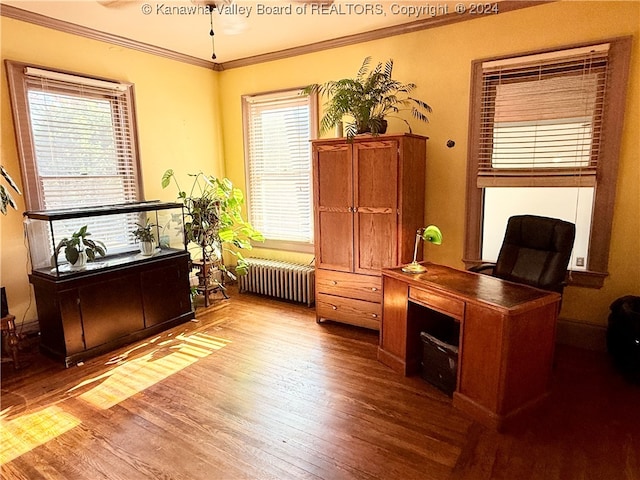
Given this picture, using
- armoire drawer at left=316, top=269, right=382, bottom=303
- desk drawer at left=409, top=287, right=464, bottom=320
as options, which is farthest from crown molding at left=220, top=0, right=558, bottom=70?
desk drawer at left=409, top=287, right=464, bottom=320

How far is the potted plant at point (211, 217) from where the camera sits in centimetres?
428

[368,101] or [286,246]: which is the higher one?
[368,101]

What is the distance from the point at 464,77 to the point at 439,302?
212 cm

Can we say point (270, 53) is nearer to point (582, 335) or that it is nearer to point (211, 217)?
point (211, 217)

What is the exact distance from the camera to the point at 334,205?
12.0 ft

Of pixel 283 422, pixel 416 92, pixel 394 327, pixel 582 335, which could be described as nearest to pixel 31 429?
pixel 283 422

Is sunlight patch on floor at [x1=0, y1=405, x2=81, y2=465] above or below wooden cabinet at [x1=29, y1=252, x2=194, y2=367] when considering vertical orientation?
below

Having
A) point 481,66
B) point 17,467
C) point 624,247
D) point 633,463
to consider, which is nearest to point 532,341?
point 633,463

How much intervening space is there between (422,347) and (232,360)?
1.50 metres

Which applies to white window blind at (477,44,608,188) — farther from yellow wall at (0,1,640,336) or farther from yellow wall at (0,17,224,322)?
yellow wall at (0,17,224,322)

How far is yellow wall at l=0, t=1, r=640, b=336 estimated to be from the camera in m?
2.99

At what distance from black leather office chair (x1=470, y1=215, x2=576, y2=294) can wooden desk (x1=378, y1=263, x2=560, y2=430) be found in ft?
1.33

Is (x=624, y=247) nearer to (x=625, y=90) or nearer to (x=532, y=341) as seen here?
(x=625, y=90)

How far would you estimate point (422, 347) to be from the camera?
288 cm
